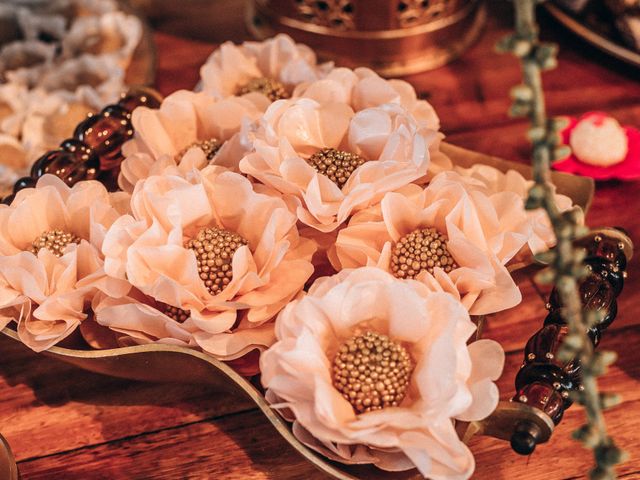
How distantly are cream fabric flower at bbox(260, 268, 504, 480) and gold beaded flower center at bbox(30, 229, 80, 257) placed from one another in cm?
17

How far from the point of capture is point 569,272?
305mm

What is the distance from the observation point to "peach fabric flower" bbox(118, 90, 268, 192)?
509mm

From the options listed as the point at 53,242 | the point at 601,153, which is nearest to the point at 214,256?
the point at 53,242

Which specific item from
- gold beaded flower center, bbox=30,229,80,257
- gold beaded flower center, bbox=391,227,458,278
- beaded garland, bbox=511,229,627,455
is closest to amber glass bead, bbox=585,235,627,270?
beaded garland, bbox=511,229,627,455

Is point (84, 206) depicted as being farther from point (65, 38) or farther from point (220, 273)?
point (65, 38)

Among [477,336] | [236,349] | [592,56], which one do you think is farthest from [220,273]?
[592,56]

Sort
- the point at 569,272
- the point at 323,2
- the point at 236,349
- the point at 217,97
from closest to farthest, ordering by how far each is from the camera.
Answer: the point at 569,272, the point at 236,349, the point at 217,97, the point at 323,2

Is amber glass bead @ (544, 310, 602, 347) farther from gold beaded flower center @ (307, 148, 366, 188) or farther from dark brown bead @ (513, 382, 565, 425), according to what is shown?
gold beaded flower center @ (307, 148, 366, 188)

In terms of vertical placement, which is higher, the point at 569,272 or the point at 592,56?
the point at 569,272

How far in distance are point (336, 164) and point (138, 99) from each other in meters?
0.22

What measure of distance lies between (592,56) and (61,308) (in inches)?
25.5

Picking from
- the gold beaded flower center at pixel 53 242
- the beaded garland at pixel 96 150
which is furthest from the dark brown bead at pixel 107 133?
the gold beaded flower center at pixel 53 242

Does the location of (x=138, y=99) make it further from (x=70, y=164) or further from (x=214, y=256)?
(x=214, y=256)

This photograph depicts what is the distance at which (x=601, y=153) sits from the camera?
2.14ft
